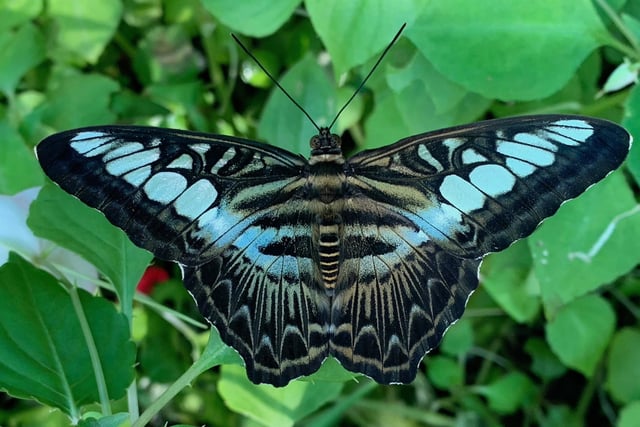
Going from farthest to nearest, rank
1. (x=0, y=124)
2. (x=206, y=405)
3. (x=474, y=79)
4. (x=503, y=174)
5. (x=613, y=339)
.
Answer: (x=206, y=405) → (x=613, y=339) → (x=0, y=124) → (x=474, y=79) → (x=503, y=174)

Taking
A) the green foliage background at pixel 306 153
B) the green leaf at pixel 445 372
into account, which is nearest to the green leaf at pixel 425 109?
the green foliage background at pixel 306 153

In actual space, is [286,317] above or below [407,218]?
below

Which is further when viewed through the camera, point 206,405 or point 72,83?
point 206,405

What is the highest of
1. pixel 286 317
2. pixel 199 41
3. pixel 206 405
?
pixel 199 41

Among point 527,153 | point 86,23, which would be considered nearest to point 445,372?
point 527,153

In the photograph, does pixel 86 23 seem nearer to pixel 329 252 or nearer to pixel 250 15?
pixel 250 15

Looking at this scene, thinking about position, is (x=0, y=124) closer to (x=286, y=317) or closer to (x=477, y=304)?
(x=286, y=317)

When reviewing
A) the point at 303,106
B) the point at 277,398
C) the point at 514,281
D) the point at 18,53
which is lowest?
the point at 277,398

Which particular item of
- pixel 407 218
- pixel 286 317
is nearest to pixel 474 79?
pixel 407 218
